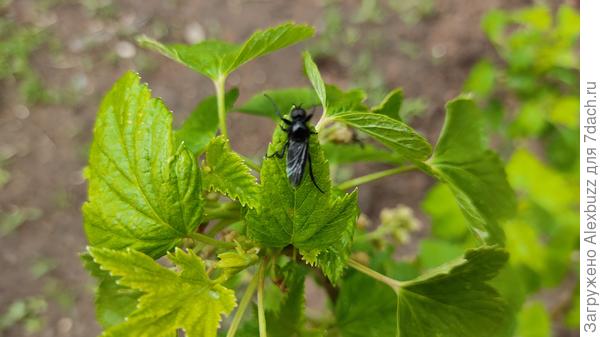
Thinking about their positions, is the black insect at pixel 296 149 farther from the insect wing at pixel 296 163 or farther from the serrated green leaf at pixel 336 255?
the serrated green leaf at pixel 336 255

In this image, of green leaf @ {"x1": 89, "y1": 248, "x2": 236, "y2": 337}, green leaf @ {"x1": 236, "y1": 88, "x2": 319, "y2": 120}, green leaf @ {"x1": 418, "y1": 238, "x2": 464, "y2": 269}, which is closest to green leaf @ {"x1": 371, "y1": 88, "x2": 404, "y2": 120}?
green leaf @ {"x1": 236, "y1": 88, "x2": 319, "y2": 120}

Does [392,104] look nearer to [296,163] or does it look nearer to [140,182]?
[296,163]

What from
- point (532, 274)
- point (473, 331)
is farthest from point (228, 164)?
point (532, 274)

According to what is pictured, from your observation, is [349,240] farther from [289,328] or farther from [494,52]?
[494,52]

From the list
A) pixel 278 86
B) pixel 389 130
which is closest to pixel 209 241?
pixel 389 130

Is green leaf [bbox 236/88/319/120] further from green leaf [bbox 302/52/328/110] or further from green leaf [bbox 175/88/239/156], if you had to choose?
green leaf [bbox 302/52/328/110]
